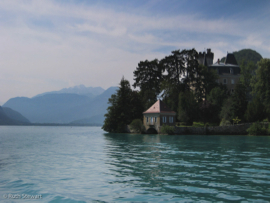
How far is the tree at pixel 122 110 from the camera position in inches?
2899

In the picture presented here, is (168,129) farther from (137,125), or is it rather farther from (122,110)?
(122,110)

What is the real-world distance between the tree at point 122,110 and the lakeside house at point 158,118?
743 centimetres

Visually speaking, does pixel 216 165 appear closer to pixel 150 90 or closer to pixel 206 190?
pixel 206 190

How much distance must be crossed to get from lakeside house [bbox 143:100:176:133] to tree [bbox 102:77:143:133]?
24.4ft

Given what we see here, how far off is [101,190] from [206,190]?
4.51 meters

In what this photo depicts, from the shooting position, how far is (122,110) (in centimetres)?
7412

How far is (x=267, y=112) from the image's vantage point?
62.7 m

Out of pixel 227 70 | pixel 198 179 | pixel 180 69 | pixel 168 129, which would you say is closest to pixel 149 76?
pixel 180 69

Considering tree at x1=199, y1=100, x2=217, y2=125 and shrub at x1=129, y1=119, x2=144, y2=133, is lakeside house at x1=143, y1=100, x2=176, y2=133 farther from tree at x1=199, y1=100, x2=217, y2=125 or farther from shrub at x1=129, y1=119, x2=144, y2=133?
tree at x1=199, y1=100, x2=217, y2=125

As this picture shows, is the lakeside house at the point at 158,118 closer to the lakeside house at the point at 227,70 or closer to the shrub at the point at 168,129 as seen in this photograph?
the shrub at the point at 168,129

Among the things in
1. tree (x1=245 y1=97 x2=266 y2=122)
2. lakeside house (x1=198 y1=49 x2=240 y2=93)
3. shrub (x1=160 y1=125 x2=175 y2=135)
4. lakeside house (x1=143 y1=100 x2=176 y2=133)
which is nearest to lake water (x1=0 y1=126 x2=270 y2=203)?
shrub (x1=160 y1=125 x2=175 y2=135)

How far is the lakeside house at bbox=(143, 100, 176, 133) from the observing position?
6456 centimetres

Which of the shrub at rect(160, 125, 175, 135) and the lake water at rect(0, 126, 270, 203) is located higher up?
the shrub at rect(160, 125, 175, 135)

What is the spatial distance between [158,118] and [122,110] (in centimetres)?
1297
